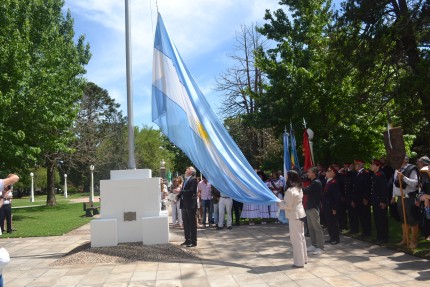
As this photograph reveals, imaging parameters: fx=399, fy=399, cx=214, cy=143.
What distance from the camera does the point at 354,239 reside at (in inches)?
408

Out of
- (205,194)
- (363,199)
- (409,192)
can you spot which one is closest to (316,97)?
(205,194)

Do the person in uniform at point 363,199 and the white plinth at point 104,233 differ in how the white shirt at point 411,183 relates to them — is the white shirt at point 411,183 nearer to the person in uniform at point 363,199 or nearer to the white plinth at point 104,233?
the person in uniform at point 363,199

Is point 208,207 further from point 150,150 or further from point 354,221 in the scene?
point 150,150

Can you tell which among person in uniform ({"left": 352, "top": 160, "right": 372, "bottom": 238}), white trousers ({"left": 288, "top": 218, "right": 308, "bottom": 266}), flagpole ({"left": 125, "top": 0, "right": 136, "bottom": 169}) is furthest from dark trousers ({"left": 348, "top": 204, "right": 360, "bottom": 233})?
flagpole ({"left": 125, "top": 0, "right": 136, "bottom": 169})

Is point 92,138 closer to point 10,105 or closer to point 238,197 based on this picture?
point 10,105

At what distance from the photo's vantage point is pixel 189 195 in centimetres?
1016

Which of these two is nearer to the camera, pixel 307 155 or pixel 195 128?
pixel 195 128

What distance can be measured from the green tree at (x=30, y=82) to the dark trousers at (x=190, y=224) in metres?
11.8

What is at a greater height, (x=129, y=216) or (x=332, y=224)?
(x=129, y=216)

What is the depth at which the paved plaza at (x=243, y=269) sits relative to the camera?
6.66m

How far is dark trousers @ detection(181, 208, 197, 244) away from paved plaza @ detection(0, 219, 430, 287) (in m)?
0.37

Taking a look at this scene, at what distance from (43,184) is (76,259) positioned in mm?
64788

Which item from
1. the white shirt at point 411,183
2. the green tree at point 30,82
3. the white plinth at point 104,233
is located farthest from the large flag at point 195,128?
the green tree at point 30,82

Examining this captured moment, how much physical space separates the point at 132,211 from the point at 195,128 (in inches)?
118
